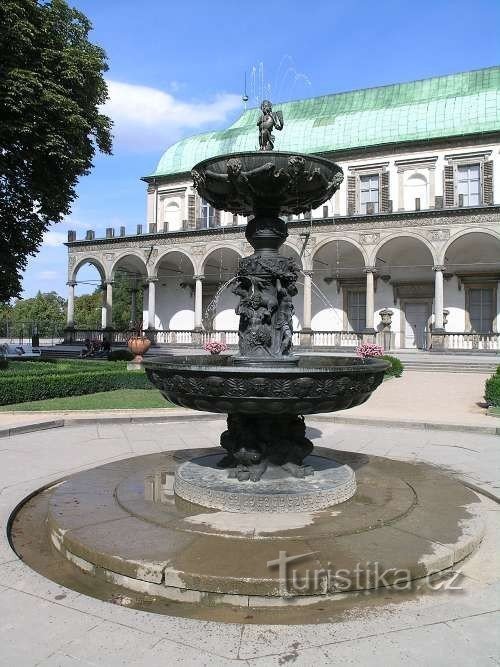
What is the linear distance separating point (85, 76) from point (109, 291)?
21045mm

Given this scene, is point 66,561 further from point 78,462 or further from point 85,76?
point 85,76

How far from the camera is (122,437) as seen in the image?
9.62 meters

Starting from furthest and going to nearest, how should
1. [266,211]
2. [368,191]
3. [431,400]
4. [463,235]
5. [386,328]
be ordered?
[368,191] → [386,328] → [463,235] → [431,400] → [266,211]

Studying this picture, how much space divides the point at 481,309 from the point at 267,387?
31416 millimetres

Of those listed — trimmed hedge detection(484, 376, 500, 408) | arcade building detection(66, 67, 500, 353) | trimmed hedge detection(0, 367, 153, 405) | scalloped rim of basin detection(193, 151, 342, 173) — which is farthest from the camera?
arcade building detection(66, 67, 500, 353)

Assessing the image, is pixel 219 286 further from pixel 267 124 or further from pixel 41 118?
pixel 267 124

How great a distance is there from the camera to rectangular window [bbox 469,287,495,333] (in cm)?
3272

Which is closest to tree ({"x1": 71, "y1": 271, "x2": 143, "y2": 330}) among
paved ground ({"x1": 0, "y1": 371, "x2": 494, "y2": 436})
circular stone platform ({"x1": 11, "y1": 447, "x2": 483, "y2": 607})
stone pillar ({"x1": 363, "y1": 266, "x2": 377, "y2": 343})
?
stone pillar ({"x1": 363, "y1": 266, "x2": 377, "y2": 343})

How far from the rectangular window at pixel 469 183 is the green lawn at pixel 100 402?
2454cm

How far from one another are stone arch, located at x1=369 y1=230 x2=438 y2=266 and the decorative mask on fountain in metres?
26.8

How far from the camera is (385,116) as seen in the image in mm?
36031

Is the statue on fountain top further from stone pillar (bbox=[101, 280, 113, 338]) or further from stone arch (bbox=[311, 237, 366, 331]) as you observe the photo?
stone pillar (bbox=[101, 280, 113, 338])

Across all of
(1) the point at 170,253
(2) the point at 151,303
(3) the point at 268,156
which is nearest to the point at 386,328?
(1) the point at 170,253

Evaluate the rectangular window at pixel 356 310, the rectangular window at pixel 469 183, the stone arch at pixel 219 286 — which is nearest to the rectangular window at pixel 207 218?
the stone arch at pixel 219 286
